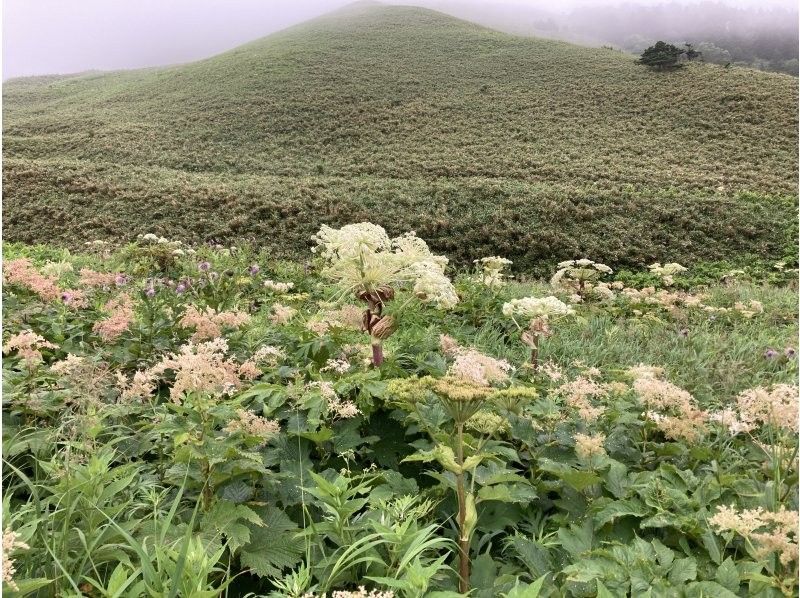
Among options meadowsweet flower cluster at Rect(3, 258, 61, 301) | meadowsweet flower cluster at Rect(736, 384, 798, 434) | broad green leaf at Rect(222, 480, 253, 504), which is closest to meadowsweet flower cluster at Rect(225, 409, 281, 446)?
broad green leaf at Rect(222, 480, 253, 504)

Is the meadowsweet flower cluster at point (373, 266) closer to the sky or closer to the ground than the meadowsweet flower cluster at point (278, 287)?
Answer: closer to the sky

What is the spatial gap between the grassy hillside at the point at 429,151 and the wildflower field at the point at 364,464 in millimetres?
12458

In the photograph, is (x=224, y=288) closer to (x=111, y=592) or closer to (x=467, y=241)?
(x=111, y=592)

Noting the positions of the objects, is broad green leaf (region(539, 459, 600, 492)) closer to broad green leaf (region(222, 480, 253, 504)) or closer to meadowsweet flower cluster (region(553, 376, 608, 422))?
meadowsweet flower cluster (region(553, 376, 608, 422))

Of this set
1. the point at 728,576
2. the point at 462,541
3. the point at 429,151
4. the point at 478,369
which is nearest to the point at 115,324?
the point at 478,369

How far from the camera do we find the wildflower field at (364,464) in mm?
1719

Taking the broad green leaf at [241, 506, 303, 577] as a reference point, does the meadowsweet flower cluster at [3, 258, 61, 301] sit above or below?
above

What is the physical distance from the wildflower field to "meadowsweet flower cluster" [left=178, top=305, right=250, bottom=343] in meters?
0.02

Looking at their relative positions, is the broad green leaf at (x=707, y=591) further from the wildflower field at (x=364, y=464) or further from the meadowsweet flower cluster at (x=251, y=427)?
the meadowsweet flower cluster at (x=251, y=427)

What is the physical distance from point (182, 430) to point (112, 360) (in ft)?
5.36

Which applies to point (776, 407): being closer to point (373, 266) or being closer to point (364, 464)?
point (364, 464)

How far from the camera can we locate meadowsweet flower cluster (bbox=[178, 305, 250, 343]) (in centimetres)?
342

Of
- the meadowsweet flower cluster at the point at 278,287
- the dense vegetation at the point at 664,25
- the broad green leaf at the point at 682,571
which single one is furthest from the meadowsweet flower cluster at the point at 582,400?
the dense vegetation at the point at 664,25

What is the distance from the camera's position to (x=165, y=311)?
3914 millimetres
